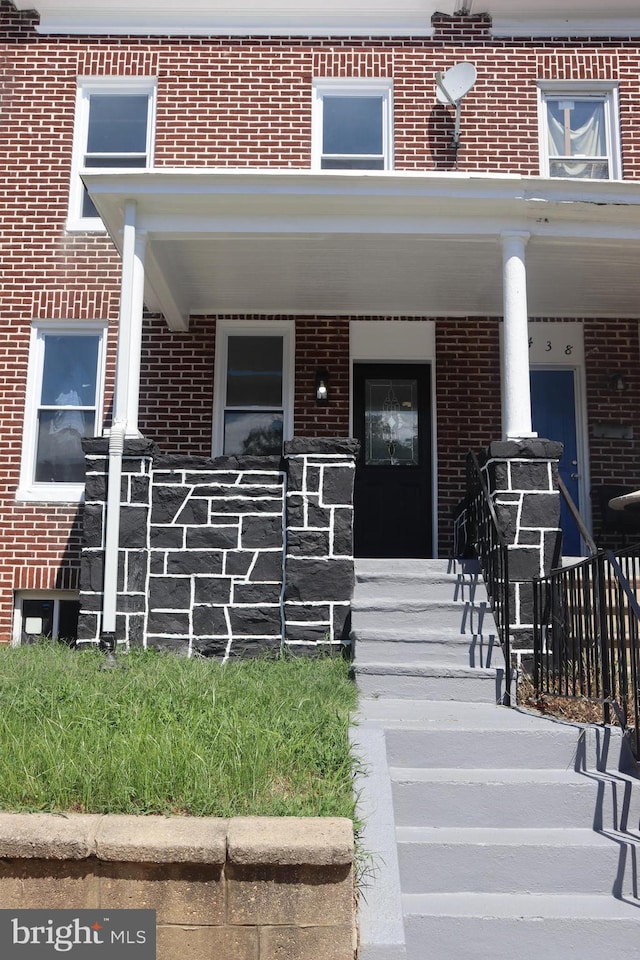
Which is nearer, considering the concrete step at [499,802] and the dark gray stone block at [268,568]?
the concrete step at [499,802]

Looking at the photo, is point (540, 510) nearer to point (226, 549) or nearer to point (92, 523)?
point (226, 549)

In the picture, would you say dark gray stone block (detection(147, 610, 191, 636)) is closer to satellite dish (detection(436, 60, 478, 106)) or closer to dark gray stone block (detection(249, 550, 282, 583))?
dark gray stone block (detection(249, 550, 282, 583))

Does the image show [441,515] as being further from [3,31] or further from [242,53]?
[3,31]

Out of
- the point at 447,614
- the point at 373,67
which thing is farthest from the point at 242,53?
the point at 447,614

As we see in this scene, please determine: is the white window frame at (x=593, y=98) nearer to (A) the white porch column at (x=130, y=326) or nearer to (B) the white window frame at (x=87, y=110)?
(B) the white window frame at (x=87, y=110)

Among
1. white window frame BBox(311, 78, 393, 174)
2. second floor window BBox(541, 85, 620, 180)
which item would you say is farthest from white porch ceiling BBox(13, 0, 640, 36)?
second floor window BBox(541, 85, 620, 180)

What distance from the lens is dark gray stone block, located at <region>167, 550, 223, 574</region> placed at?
6.67 meters

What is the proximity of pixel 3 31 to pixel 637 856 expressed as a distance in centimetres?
982

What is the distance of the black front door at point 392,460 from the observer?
883cm

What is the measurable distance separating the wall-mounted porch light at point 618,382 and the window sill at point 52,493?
545cm

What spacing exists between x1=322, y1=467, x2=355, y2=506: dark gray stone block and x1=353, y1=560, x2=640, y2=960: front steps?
1695 millimetres

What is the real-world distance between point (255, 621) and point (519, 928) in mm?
3464

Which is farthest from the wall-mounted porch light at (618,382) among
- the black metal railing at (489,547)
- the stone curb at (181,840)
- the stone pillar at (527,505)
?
the stone curb at (181,840)

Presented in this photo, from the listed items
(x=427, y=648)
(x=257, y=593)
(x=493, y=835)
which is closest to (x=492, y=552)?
(x=427, y=648)
